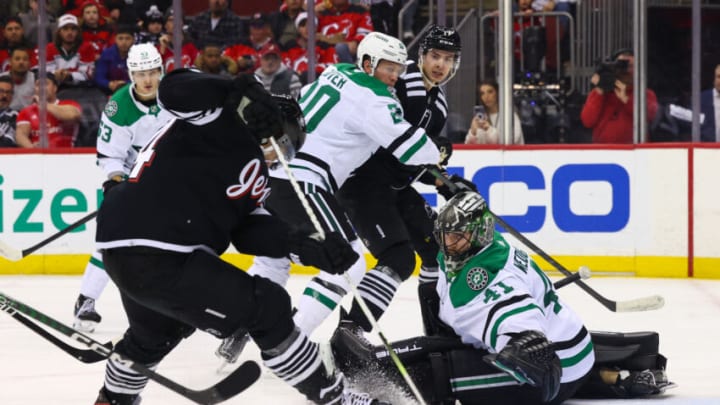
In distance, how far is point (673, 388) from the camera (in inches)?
165

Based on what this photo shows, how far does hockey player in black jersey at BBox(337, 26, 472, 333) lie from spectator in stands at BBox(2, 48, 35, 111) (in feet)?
10.9

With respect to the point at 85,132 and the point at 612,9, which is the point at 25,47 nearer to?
the point at 85,132

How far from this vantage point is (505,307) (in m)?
3.45

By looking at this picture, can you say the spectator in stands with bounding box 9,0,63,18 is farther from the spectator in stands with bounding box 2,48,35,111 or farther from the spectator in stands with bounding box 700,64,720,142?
the spectator in stands with bounding box 700,64,720,142

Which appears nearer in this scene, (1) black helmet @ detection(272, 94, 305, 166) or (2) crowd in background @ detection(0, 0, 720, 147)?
(1) black helmet @ detection(272, 94, 305, 166)

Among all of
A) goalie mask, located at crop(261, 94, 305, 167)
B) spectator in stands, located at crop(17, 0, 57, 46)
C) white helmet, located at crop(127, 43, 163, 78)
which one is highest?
spectator in stands, located at crop(17, 0, 57, 46)

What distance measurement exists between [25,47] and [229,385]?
15.2ft

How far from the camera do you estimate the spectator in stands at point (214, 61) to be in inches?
294

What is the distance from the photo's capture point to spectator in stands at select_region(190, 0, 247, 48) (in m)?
7.45

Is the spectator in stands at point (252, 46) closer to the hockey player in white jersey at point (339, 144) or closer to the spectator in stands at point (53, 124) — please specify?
the spectator in stands at point (53, 124)

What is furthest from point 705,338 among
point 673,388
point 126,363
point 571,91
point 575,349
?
point 126,363

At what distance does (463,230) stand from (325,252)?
51 centimetres

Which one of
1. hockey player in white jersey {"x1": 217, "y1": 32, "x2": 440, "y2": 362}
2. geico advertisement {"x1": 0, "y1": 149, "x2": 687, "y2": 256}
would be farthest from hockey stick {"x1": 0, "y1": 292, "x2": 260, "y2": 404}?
geico advertisement {"x1": 0, "y1": 149, "x2": 687, "y2": 256}

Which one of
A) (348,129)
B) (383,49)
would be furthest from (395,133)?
(383,49)
